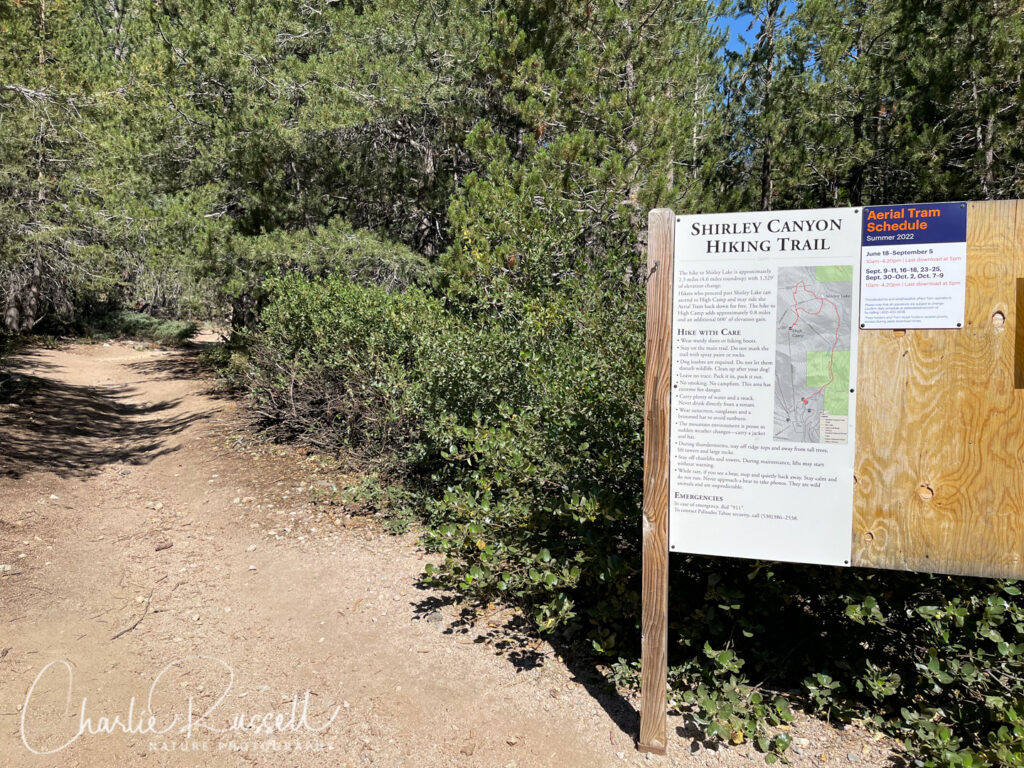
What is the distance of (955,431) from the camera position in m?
2.40

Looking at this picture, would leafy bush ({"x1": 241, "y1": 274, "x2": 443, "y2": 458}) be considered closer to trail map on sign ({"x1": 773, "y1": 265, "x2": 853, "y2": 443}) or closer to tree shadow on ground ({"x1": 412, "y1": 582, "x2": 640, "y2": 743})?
tree shadow on ground ({"x1": 412, "y1": 582, "x2": 640, "y2": 743})

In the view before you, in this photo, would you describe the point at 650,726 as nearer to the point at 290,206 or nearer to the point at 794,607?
the point at 794,607

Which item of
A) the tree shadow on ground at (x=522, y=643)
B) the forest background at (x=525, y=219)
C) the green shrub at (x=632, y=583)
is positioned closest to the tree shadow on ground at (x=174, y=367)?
the forest background at (x=525, y=219)

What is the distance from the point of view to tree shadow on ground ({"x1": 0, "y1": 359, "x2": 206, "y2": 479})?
7473mm

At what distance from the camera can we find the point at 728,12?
12.3 m

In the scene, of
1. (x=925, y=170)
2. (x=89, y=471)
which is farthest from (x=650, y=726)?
(x=925, y=170)

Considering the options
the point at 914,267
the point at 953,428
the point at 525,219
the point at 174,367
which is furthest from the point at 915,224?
the point at 174,367

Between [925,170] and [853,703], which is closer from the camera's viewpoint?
[853,703]

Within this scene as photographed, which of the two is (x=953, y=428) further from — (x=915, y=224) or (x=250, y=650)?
(x=250, y=650)

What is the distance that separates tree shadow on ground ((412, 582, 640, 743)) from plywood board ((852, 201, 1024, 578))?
1274 mm

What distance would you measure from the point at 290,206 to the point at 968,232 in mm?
8977

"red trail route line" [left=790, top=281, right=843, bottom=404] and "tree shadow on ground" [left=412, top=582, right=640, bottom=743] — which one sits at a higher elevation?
"red trail route line" [left=790, top=281, right=843, bottom=404]

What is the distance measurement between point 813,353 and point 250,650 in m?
3.07
